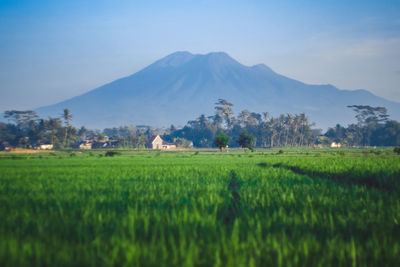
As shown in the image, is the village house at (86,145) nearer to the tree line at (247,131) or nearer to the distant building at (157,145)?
the tree line at (247,131)

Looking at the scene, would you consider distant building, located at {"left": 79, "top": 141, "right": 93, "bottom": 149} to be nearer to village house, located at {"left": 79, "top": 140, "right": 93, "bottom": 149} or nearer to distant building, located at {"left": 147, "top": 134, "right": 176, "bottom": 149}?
village house, located at {"left": 79, "top": 140, "right": 93, "bottom": 149}

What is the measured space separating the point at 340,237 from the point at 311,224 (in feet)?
1.82

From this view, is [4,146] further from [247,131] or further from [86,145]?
[247,131]

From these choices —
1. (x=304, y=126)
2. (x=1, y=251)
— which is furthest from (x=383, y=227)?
(x=304, y=126)

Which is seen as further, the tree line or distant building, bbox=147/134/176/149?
distant building, bbox=147/134/176/149

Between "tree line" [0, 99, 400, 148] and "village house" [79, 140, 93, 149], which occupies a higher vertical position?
"tree line" [0, 99, 400, 148]

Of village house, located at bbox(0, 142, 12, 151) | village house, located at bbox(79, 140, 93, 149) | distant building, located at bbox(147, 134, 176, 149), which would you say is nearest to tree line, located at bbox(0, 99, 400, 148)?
village house, located at bbox(79, 140, 93, 149)

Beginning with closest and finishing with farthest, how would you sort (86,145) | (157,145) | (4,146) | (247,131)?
1. (4,146)
2. (86,145)
3. (157,145)
4. (247,131)

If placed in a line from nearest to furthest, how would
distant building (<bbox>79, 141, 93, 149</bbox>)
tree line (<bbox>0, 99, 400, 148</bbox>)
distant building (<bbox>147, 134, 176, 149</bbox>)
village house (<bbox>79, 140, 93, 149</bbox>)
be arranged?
tree line (<bbox>0, 99, 400, 148</bbox>) < distant building (<bbox>79, 141, 93, 149</bbox>) < village house (<bbox>79, 140, 93, 149</bbox>) < distant building (<bbox>147, 134, 176, 149</bbox>)

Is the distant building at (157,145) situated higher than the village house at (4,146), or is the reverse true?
the distant building at (157,145)

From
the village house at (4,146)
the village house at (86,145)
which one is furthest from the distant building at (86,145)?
the village house at (4,146)

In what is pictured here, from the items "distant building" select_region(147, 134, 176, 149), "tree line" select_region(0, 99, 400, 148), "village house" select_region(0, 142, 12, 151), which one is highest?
"tree line" select_region(0, 99, 400, 148)

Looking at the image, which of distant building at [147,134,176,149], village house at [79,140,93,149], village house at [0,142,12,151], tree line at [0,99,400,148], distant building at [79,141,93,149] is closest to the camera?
village house at [0,142,12,151]

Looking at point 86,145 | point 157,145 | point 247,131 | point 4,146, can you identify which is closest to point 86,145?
point 86,145
